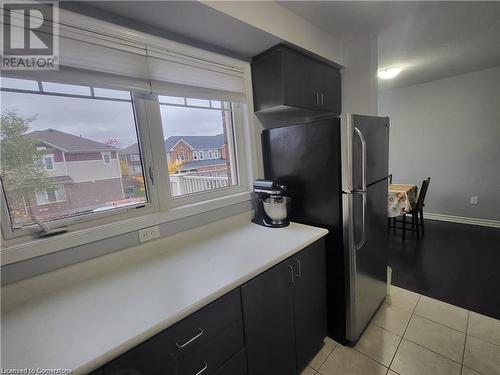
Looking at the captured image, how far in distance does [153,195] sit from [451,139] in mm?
4588

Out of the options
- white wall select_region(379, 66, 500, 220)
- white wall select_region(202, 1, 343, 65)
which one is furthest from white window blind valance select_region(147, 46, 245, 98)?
white wall select_region(379, 66, 500, 220)

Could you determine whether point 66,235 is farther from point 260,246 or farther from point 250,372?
point 250,372

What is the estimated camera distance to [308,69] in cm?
178

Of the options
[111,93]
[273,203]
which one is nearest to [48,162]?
[111,93]

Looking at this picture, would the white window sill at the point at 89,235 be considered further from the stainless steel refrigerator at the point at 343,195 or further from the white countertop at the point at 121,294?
the stainless steel refrigerator at the point at 343,195

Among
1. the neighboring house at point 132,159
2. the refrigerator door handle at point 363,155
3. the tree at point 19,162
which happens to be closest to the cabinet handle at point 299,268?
the refrigerator door handle at point 363,155

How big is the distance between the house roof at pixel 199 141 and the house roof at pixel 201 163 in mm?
104

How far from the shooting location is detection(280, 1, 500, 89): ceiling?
1581 millimetres

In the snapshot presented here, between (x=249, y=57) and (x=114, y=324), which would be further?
(x=249, y=57)

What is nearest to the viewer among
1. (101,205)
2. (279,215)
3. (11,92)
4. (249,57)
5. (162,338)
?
(162,338)

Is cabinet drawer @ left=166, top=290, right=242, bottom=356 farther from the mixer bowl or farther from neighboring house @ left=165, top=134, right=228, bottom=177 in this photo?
neighboring house @ left=165, top=134, right=228, bottom=177

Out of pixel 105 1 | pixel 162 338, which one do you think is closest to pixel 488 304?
pixel 162 338

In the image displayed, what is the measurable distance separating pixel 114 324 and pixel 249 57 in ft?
6.12

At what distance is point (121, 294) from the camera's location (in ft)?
3.08
